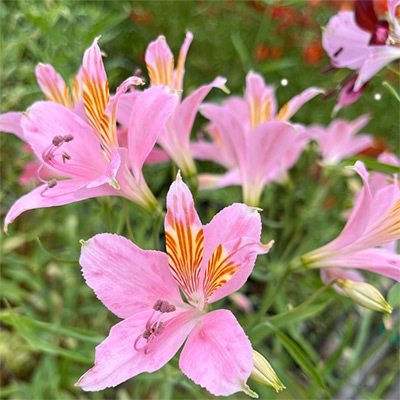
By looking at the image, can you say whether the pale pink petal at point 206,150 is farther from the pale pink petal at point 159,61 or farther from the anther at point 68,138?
the anther at point 68,138

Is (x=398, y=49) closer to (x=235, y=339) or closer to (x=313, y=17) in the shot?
(x=235, y=339)

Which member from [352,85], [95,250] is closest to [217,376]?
[95,250]

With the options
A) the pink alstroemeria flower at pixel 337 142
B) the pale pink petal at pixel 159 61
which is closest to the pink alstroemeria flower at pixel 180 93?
the pale pink petal at pixel 159 61

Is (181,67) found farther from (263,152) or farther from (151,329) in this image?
(151,329)

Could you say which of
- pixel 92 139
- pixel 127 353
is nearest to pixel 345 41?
pixel 92 139

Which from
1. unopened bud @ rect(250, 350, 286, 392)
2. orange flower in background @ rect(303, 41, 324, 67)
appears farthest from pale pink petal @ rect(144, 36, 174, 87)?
orange flower in background @ rect(303, 41, 324, 67)

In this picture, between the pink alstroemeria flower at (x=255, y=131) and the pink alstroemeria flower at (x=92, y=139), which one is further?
the pink alstroemeria flower at (x=255, y=131)

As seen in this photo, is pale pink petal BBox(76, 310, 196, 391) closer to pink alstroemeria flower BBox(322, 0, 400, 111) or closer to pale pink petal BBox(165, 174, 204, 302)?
pale pink petal BBox(165, 174, 204, 302)
